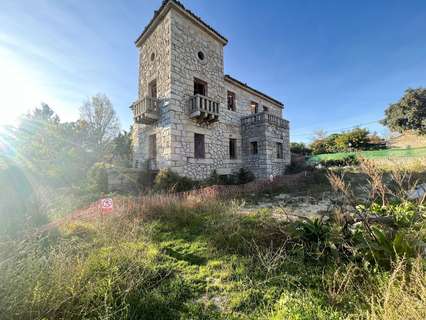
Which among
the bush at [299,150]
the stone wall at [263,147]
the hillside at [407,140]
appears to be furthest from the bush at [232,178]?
the hillside at [407,140]

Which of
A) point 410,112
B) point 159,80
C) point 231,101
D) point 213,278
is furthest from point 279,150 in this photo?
point 410,112

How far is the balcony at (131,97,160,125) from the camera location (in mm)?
9562

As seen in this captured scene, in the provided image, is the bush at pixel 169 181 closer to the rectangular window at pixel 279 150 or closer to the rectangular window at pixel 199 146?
the rectangular window at pixel 199 146

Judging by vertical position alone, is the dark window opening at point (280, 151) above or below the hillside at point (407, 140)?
below

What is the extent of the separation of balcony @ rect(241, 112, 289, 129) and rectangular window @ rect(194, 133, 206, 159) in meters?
3.96

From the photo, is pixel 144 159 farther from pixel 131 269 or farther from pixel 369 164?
pixel 369 164

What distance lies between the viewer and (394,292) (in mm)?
1646

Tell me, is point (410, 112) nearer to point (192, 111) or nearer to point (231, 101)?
point (231, 101)

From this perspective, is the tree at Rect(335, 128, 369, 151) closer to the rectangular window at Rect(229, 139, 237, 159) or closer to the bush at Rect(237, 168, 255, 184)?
the bush at Rect(237, 168, 255, 184)

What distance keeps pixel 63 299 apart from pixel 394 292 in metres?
3.08

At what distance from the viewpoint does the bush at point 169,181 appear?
27.9 ft

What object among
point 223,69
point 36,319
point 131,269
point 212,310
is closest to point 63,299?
point 36,319

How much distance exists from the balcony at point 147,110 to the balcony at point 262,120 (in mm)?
6104

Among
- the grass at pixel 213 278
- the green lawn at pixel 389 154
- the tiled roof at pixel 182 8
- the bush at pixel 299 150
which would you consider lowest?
the grass at pixel 213 278
